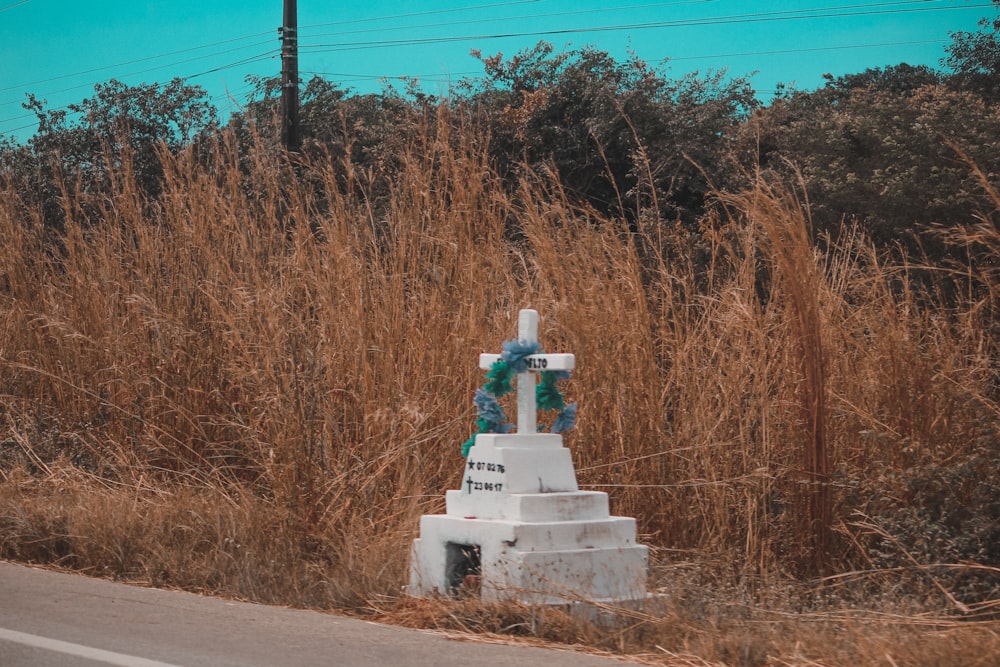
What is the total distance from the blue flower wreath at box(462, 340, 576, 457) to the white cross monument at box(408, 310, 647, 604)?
0.07m

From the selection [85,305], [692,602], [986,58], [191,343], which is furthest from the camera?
[986,58]

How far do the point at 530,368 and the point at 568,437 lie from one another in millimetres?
1745

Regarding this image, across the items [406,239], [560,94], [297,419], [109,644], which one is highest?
[560,94]

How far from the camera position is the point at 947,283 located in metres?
14.5

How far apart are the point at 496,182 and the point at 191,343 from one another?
8.99ft

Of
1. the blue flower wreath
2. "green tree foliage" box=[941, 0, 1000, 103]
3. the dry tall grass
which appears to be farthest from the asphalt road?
"green tree foliage" box=[941, 0, 1000, 103]

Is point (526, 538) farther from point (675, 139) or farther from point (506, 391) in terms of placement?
point (675, 139)

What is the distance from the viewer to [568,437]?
812cm

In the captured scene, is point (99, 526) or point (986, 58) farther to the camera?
point (986, 58)

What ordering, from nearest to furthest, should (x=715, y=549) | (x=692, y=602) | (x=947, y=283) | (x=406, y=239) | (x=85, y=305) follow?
1. (x=692, y=602)
2. (x=715, y=549)
3. (x=406, y=239)
4. (x=85, y=305)
5. (x=947, y=283)

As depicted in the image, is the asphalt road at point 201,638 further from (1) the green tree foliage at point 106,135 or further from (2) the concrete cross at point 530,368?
(1) the green tree foliage at point 106,135

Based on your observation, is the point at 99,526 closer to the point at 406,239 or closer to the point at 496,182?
the point at 406,239

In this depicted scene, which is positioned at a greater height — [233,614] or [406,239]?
[406,239]

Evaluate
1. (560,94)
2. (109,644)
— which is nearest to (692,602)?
(109,644)
